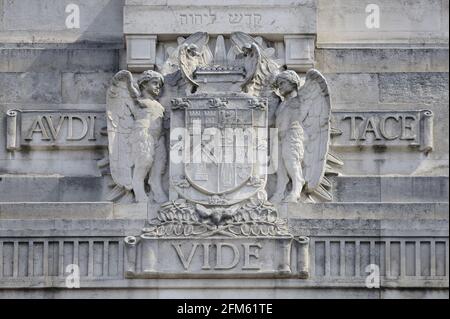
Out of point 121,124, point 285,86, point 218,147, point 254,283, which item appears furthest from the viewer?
point 121,124

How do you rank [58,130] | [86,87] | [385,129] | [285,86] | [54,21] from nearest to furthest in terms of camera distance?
[285,86], [385,129], [58,130], [86,87], [54,21]

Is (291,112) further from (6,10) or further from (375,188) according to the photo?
(6,10)

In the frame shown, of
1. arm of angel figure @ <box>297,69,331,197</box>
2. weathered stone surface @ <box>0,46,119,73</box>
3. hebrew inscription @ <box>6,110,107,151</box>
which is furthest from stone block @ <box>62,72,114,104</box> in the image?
arm of angel figure @ <box>297,69,331,197</box>

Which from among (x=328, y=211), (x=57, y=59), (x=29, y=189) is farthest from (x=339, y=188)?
(x=57, y=59)

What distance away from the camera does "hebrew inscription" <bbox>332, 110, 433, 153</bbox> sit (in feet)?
139

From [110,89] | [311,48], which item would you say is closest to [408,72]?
[311,48]

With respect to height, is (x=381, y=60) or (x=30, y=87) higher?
(x=381, y=60)

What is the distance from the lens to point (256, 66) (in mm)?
42000

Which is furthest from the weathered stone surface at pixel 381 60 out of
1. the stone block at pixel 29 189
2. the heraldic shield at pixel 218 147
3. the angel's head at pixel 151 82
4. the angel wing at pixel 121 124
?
the stone block at pixel 29 189

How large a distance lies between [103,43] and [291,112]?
10.8 feet

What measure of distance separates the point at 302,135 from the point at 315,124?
270 millimetres

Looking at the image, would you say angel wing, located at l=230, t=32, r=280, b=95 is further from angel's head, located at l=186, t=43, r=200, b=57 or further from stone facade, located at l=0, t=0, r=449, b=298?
angel's head, located at l=186, t=43, r=200, b=57

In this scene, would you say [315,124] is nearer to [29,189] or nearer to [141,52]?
[141,52]

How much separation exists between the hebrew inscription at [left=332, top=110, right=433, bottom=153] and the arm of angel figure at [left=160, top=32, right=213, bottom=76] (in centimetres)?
210
